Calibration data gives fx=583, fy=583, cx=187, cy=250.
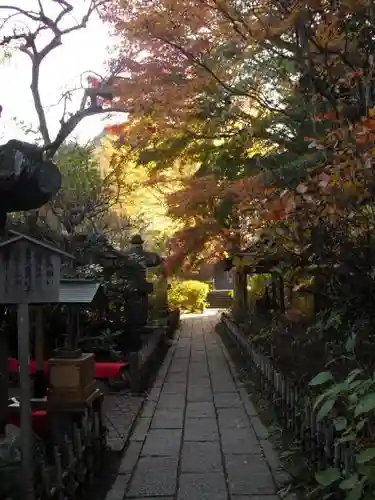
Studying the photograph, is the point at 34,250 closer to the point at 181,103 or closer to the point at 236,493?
the point at 236,493

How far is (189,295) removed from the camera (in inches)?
1175

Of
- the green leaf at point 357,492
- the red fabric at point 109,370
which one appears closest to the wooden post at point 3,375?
the green leaf at point 357,492

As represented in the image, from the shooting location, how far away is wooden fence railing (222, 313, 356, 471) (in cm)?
381

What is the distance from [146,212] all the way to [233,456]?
47.1 feet

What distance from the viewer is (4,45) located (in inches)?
502

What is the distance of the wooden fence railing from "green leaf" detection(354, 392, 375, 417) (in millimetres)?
767

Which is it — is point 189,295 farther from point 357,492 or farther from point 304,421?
point 357,492

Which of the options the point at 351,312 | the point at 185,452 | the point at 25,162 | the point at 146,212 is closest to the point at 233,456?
the point at 185,452

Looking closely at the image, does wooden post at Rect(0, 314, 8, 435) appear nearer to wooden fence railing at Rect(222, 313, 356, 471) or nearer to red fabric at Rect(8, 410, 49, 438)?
red fabric at Rect(8, 410, 49, 438)

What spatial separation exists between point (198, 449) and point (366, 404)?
3795mm

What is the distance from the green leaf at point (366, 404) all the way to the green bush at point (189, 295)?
83.3 ft

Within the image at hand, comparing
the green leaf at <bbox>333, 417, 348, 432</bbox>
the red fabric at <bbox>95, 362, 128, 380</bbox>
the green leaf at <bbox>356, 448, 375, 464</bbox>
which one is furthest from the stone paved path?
the green leaf at <bbox>356, 448, 375, 464</bbox>

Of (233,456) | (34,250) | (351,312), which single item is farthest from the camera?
(233,456)

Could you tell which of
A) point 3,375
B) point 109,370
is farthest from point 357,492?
point 109,370
